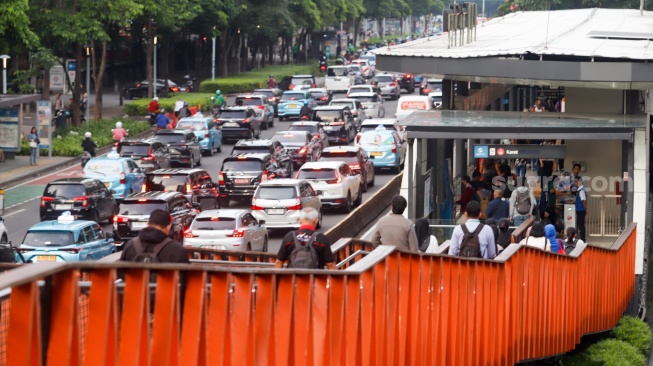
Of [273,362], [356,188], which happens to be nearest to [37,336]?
[273,362]

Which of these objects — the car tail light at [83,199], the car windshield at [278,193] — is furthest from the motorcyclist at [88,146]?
the car windshield at [278,193]

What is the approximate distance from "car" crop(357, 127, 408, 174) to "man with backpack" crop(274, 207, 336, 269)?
→ 3674cm

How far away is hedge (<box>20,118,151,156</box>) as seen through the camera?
52.0 metres

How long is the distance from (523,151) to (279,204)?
13009 mm

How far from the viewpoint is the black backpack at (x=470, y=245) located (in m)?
15.0

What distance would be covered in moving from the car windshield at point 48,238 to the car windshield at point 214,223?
3035 millimetres

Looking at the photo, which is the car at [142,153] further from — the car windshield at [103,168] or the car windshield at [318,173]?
the car windshield at [318,173]

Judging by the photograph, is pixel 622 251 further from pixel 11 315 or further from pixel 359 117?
pixel 359 117

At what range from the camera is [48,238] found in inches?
1064

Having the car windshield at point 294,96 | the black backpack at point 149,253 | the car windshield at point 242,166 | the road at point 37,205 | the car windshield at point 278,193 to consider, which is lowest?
the road at point 37,205

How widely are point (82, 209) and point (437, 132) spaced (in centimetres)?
1633

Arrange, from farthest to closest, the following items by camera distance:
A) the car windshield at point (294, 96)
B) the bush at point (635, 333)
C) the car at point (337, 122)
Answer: the car windshield at point (294, 96) → the car at point (337, 122) → the bush at point (635, 333)

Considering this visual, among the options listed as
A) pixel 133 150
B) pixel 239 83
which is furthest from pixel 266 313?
pixel 239 83

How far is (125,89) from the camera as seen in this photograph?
8438cm
